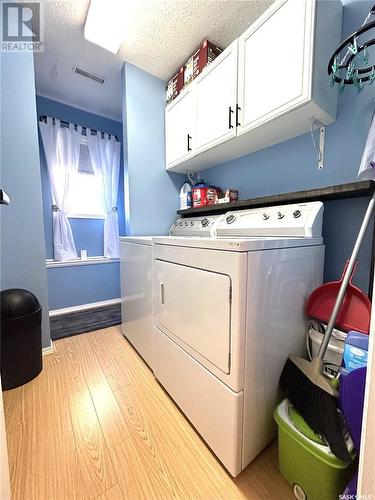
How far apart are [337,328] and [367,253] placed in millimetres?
460

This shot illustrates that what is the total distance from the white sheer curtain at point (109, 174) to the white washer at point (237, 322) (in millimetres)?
2097

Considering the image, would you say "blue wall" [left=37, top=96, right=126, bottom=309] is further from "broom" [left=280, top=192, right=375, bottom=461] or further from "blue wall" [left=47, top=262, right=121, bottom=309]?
"broom" [left=280, top=192, right=375, bottom=461]

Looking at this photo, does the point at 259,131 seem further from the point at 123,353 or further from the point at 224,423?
the point at 123,353

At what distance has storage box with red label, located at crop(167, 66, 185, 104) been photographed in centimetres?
192

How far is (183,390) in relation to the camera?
3.75 ft

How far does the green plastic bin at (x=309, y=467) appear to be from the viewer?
70 centimetres

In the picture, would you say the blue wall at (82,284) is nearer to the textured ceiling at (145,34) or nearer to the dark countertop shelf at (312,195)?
the dark countertop shelf at (312,195)

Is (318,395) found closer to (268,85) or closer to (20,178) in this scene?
(268,85)

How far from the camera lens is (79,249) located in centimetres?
294

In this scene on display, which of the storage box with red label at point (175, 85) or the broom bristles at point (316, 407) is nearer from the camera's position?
the broom bristles at point (316, 407)

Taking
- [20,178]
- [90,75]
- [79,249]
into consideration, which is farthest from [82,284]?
[90,75]

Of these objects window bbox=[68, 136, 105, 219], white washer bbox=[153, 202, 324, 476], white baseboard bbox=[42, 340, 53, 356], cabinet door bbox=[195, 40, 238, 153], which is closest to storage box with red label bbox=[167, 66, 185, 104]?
cabinet door bbox=[195, 40, 238, 153]

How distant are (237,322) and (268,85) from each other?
4.47 ft

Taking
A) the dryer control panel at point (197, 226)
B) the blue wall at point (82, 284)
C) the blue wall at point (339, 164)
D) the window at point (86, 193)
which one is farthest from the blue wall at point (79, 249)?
the blue wall at point (339, 164)
